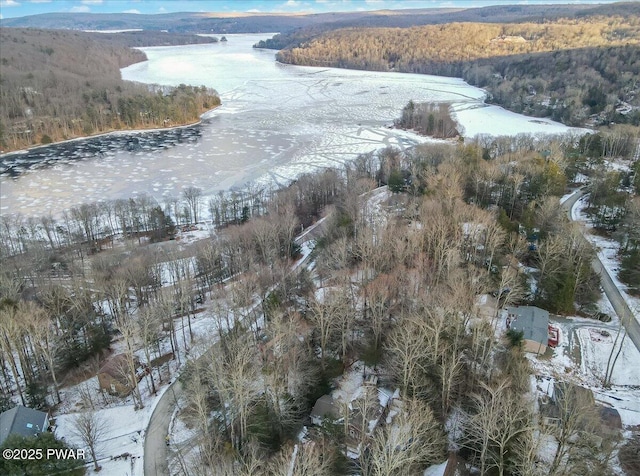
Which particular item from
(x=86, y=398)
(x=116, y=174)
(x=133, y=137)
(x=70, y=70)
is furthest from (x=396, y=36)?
(x=86, y=398)

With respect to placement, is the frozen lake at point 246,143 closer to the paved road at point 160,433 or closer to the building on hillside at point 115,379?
the building on hillside at point 115,379

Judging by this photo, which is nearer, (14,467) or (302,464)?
(302,464)

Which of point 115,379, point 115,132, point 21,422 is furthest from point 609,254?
point 115,132

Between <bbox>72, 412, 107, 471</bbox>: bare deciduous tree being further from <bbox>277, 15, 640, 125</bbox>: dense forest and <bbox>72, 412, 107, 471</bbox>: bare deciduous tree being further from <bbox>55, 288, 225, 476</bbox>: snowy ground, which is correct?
<bbox>277, 15, 640, 125</bbox>: dense forest

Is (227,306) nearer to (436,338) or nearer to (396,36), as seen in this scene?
(436,338)

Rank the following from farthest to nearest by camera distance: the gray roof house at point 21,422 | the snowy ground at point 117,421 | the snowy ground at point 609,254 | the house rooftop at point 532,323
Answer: the snowy ground at point 609,254 < the house rooftop at point 532,323 < the snowy ground at point 117,421 < the gray roof house at point 21,422

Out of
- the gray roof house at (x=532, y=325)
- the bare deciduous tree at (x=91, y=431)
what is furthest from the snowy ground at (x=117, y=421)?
the gray roof house at (x=532, y=325)

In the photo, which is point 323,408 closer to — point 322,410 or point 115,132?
point 322,410
